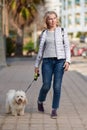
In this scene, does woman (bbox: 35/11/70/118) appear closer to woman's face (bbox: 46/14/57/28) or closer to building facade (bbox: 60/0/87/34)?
woman's face (bbox: 46/14/57/28)

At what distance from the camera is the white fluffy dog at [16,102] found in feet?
33.4

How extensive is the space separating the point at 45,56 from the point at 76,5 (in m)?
88.5

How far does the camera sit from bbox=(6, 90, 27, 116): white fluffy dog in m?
10.2

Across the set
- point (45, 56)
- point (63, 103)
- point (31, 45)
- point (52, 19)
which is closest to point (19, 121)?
point (45, 56)

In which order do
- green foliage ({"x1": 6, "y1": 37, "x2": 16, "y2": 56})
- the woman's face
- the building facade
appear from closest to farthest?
the woman's face, green foliage ({"x1": 6, "y1": 37, "x2": 16, "y2": 56}), the building facade

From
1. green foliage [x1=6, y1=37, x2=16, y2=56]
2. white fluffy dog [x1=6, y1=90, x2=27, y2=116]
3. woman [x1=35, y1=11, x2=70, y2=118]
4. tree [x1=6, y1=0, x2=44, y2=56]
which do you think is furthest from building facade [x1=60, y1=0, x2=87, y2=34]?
A: woman [x1=35, y1=11, x2=70, y2=118]

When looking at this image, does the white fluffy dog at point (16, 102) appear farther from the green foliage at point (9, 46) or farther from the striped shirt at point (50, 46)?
the green foliage at point (9, 46)

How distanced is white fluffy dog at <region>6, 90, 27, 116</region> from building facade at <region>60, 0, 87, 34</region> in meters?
85.3

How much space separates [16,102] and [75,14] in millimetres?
88776

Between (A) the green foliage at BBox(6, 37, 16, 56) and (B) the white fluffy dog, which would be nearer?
(B) the white fluffy dog

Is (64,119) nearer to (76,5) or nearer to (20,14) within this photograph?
(20,14)

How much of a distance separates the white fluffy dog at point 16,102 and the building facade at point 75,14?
85272 mm

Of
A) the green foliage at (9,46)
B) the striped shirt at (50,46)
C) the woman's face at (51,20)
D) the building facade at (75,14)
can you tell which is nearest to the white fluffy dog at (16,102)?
the striped shirt at (50,46)

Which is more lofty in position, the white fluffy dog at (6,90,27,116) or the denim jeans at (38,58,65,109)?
the denim jeans at (38,58,65,109)
